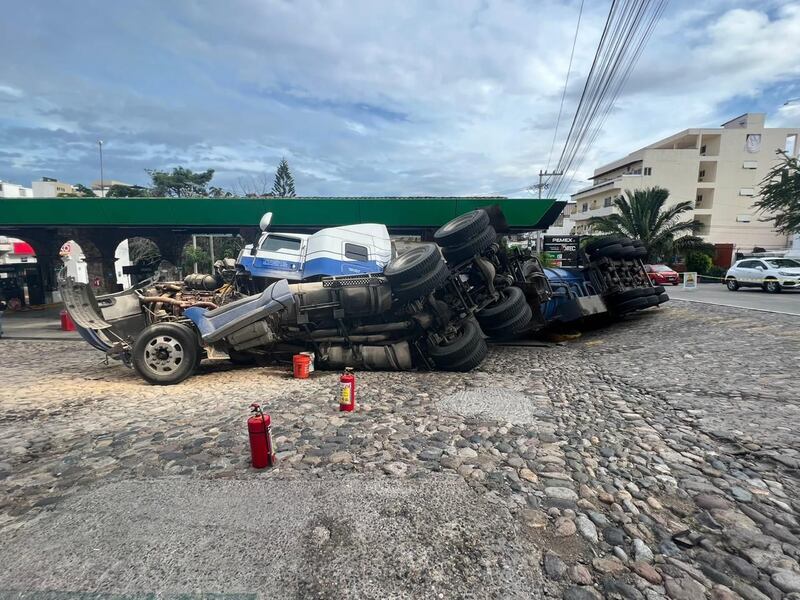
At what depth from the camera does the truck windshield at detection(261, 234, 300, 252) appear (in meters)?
8.60

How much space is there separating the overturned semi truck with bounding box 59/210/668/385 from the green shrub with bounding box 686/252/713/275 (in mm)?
31061

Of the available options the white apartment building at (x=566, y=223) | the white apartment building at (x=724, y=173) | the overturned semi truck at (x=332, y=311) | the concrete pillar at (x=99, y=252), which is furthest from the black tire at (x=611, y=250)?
the white apartment building at (x=566, y=223)

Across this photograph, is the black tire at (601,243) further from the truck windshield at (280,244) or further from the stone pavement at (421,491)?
the truck windshield at (280,244)

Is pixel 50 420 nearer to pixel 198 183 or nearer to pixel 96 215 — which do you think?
pixel 96 215

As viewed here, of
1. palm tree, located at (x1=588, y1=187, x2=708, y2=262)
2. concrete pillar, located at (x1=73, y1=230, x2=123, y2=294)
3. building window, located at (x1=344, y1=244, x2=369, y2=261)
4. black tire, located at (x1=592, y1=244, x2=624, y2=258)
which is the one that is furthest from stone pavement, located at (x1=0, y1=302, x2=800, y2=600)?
palm tree, located at (x1=588, y1=187, x2=708, y2=262)

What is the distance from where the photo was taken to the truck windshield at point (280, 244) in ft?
28.2

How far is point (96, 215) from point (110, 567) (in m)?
14.9

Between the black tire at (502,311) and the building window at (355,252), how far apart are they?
2595mm

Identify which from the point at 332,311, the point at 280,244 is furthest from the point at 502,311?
the point at 280,244

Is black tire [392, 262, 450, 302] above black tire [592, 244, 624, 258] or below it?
below

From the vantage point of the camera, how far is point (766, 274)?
19500mm

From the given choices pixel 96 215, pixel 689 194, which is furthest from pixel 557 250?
pixel 689 194

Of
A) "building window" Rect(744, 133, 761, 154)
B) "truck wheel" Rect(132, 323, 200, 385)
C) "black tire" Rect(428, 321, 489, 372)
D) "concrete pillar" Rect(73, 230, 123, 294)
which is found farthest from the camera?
"building window" Rect(744, 133, 761, 154)

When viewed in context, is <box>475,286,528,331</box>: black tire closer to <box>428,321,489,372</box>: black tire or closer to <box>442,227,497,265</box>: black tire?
<box>428,321,489,372</box>: black tire
